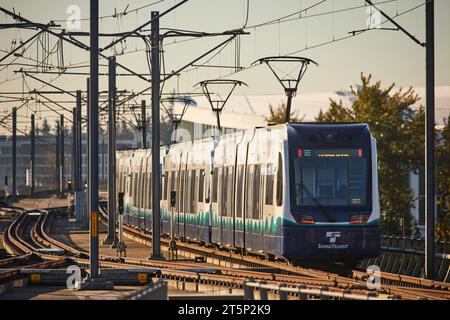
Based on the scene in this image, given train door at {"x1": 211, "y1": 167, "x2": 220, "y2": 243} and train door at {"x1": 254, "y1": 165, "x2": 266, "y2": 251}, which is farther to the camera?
train door at {"x1": 211, "y1": 167, "x2": 220, "y2": 243}

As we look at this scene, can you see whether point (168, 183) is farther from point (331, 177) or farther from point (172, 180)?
point (331, 177)

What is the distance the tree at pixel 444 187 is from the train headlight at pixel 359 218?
30938mm

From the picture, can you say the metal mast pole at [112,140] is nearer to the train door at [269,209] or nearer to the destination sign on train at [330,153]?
the train door at [269,209]

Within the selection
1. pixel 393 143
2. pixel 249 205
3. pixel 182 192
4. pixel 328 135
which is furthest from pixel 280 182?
pixel 393 143

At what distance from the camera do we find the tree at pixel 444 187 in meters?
60.8

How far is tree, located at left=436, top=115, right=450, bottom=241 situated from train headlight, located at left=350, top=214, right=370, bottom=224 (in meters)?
30.9

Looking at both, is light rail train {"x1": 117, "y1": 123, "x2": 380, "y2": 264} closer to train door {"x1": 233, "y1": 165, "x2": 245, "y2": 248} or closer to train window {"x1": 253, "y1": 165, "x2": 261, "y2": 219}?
train window {"x1": 253, "y1": 165, "x2": 261, "y2": 219}

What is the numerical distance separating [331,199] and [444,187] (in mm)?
36804

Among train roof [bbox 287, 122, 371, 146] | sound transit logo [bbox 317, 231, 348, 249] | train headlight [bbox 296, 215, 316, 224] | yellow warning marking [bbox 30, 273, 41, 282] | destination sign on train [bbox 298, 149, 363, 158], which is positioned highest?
train roof [bbox 287, 122, 371, 146]

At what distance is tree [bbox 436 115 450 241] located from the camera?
60781mm

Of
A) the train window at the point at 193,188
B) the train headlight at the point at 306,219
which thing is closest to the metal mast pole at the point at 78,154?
the train window at the point at 193,188

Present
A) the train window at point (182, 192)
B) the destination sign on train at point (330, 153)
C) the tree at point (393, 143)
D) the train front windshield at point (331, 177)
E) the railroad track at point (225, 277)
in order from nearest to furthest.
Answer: the railroad track at point (225, 277), the train front windshield at point (331, 177), the destination sign on train at point (330, 153), the train window at point (182, 192), the tree at point (393, 143)

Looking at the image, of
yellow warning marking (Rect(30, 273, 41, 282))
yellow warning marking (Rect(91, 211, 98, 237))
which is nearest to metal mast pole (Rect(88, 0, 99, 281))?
yellow warning marking (Rect(91, 211, 98, 237))

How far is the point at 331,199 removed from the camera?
97.7ft
